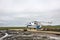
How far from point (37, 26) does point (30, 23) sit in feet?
14.0

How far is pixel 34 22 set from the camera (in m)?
49.9

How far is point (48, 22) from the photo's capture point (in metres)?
52.7

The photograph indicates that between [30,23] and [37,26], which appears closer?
[37,26]

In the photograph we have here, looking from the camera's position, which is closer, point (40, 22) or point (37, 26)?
point (37, 26)

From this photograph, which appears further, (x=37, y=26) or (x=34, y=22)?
(x=34, y=22)

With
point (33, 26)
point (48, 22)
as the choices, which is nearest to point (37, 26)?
point (33, 26)

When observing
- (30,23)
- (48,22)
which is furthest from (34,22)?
(48,22)

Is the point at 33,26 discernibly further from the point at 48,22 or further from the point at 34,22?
the point at 48,22

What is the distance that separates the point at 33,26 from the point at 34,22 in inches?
76.1

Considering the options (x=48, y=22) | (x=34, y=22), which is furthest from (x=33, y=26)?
(x=48, y=22)

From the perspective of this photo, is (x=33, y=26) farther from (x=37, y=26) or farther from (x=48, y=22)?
(x=48, y=22)

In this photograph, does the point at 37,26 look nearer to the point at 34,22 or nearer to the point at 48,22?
the point at 34,22

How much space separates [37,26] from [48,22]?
279 inches

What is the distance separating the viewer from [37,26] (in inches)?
1847
